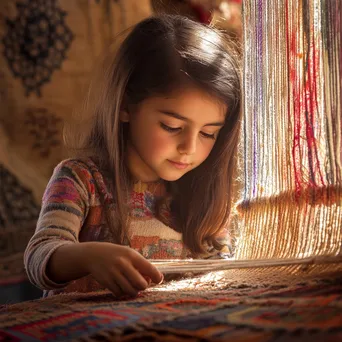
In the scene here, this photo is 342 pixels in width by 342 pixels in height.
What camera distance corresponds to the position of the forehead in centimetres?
103

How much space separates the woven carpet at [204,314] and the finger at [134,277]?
0.02m

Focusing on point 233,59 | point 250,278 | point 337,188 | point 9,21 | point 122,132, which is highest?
point 9,21

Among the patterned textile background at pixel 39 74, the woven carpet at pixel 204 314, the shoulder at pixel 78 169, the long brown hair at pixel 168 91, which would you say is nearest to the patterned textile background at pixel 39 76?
the patterned textile background at pixel 39 74

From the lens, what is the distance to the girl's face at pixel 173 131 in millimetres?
1038

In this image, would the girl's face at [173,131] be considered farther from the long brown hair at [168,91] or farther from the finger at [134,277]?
the finger at [134,277]

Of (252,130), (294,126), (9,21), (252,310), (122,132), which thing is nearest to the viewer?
(252,310)

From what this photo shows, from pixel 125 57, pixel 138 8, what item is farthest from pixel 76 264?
pixel 138 8

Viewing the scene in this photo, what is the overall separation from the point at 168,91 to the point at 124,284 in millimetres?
446

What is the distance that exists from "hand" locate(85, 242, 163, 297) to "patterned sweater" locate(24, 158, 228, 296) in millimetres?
138

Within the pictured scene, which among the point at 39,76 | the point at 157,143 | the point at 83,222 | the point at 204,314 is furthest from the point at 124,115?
the point at 39,76

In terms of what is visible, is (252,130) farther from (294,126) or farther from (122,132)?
(122,132)

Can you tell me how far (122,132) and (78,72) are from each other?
2.58ft

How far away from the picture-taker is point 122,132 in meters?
1.13

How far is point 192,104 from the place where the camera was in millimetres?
1034
